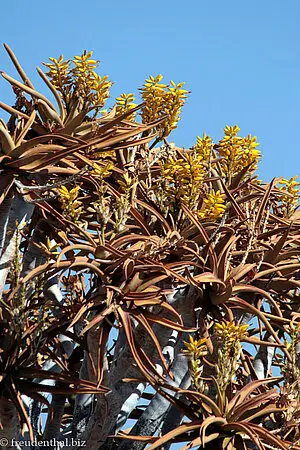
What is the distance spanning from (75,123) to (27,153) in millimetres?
579

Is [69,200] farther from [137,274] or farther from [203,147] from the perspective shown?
[203,147]

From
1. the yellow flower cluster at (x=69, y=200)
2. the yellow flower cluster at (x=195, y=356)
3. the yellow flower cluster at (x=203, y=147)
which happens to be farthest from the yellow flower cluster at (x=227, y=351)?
the yellow flower cluster at (x=203, y=147)

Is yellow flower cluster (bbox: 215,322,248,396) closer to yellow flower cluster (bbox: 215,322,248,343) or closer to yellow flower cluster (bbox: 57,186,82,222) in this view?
yellow flower cluster (bbox: 215,322,248,343)

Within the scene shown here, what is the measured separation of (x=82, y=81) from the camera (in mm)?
5754

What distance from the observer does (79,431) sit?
5.89 m

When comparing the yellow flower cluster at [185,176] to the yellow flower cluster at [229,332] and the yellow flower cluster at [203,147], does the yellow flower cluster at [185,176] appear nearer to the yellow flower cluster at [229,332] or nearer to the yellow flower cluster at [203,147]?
the yellow flower cluster at [203,147]

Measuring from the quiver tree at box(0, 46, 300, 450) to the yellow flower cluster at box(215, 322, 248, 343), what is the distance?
0.04 feet

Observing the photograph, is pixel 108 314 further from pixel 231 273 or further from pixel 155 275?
pixel 231 273

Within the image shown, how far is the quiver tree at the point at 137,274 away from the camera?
16.6ft

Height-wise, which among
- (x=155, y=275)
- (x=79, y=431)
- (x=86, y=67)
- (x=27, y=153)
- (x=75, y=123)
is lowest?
(x=79, y=431)

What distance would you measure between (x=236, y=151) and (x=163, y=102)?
23.8 inches

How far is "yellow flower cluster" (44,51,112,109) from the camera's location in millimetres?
5746

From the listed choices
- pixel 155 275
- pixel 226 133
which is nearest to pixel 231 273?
pixel 155 275

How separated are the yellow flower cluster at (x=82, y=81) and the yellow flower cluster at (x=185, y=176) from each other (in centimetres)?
65
